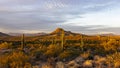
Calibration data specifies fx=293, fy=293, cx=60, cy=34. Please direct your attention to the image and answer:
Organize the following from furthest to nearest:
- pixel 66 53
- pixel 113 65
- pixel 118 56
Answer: pixel 66 53
pixel 118 56
pixel 113 65

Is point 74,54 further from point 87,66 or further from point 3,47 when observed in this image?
point 3,47

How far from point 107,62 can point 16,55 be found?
30.5 feet

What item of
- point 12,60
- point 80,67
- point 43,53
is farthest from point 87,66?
point 43,53

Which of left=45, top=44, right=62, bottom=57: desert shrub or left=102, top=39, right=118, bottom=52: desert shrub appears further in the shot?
left=102, top=39, right=118, bottom=52: desert shrub

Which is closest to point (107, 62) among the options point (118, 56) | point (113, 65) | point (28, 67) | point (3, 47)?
point (113, 65)

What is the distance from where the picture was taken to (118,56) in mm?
32156

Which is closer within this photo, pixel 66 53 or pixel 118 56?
pixel 118 56

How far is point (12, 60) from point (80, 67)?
6.73 meters

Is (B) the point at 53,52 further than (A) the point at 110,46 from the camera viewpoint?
No

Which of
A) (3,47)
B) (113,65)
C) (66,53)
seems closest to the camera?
(113,65)

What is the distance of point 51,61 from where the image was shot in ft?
98.7

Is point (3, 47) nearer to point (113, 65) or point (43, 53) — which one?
point (43, 53)

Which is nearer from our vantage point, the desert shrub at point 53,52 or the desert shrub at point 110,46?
the desert shrub at point 53,52

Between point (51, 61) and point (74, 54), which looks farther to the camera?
point (74, 54)
